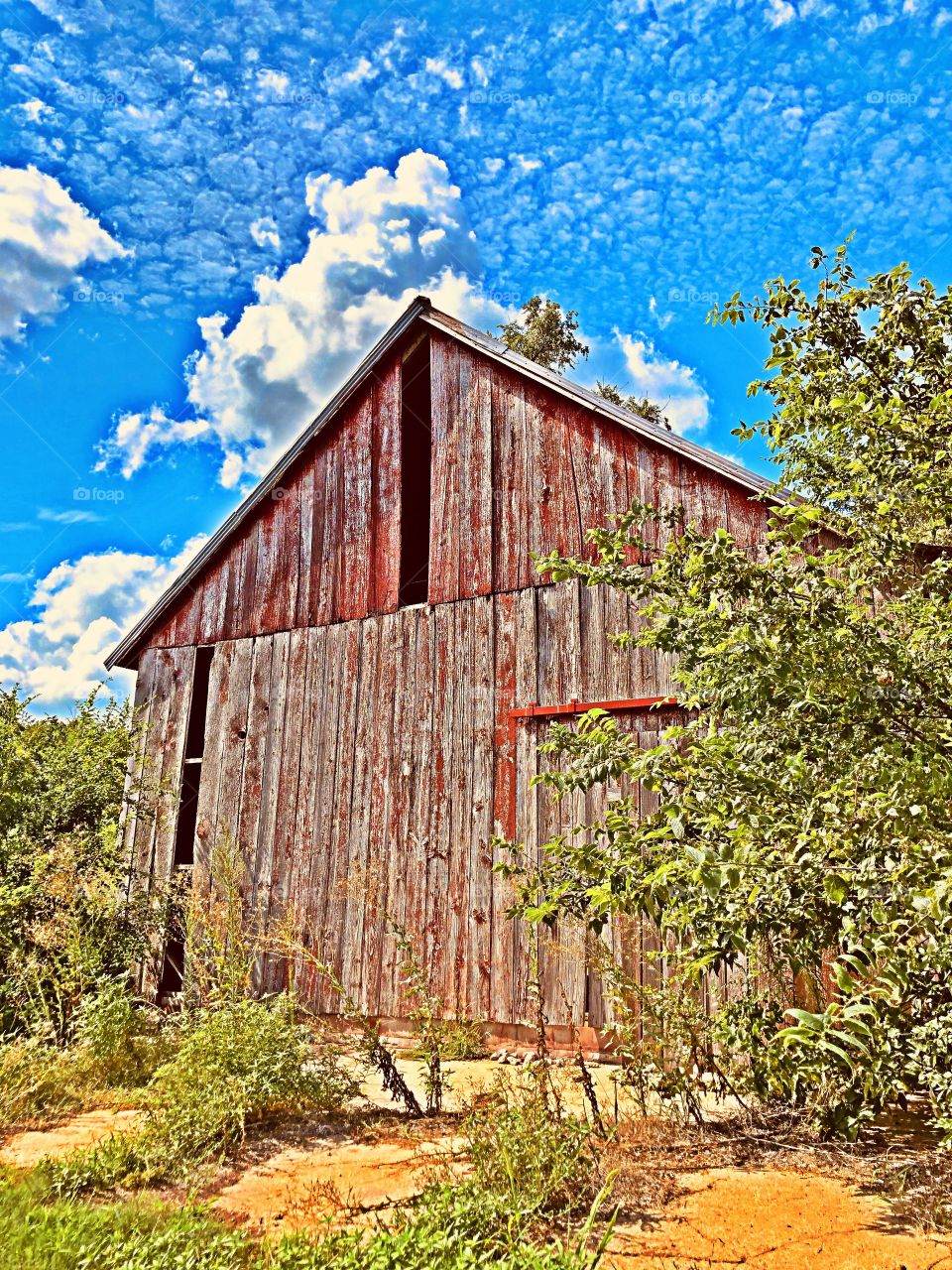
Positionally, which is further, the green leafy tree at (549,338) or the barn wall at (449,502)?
the green leafy tree at (549,338)

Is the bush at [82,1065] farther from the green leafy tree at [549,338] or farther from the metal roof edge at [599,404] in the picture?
the green leafy tree at [549,338]

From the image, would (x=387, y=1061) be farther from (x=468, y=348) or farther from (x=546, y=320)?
(x=546, y=320)

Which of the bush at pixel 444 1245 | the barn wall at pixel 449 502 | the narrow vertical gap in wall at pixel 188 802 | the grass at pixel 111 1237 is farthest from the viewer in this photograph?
the narrow vertical gap in wall at pixel 188 802

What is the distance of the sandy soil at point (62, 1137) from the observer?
4945 mm

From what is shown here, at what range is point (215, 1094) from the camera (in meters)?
5.02

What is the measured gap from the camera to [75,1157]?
15.1 feet

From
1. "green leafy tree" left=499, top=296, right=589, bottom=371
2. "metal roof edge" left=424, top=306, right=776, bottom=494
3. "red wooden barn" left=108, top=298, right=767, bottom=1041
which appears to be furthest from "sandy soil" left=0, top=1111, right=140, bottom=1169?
"green leafy tree" left=499, top=296, right=589, bottom=371

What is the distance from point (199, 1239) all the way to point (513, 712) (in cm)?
503

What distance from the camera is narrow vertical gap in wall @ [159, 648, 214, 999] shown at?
32.1 feet

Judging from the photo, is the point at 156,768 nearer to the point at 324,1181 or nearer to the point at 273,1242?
the point at 324,1181

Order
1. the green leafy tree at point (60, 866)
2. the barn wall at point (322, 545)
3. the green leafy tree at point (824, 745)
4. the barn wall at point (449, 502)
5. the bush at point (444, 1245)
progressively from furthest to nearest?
the barn wall at point (322, 545), the barn wall at point (449, 502), the green leafy tree at point (60, 866), the bush at point (444, 1245), the green leafy tree at point (824, 745)

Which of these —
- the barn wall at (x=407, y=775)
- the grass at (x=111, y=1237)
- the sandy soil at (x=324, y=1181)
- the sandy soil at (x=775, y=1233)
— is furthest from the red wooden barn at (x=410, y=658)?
the grass at (x=111, y=1237)

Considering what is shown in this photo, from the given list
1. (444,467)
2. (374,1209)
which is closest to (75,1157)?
(374,1209)

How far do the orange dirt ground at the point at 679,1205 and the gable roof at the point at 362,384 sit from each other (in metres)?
4.87
